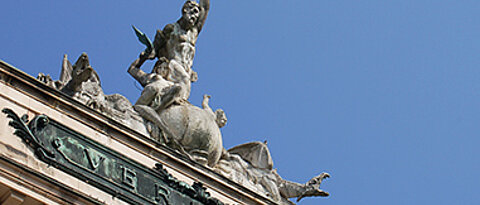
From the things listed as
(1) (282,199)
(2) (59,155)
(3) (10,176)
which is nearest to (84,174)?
(2) (59,155)

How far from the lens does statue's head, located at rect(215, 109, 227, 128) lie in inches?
971

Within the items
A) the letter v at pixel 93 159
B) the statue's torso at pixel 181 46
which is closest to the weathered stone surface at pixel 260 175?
the statue's torso at pixel 181 46

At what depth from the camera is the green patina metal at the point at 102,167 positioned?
19.7 meters

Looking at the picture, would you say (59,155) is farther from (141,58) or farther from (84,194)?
(141,58)

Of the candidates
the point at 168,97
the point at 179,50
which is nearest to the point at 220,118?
the point at 168,97

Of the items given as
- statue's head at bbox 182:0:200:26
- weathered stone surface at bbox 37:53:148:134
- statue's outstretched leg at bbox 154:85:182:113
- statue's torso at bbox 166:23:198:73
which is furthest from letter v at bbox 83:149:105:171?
statue's head at bbox 182:0:200:26

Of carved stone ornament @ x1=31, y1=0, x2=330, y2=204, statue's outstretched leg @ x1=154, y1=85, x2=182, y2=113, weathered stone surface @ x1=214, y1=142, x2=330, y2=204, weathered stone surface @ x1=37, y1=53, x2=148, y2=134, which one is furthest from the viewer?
weathered stone surface @ x1=214, y1=142, x2=330, y2=204

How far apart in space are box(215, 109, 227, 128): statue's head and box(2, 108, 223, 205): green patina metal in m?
3.06

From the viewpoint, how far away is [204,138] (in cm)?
2327

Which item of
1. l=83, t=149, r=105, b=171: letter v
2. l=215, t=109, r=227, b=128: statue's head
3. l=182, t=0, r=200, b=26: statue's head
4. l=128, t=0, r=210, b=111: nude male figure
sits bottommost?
l=83, t=149, r=105, b=171: letter v

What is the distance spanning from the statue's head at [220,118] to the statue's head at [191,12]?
8.60 feet

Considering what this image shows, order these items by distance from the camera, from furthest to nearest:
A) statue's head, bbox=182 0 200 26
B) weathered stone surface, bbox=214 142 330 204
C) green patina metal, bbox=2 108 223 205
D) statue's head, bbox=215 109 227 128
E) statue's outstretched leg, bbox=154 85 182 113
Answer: statue's head, bbox=182 0 200 26
statue's head, bbox=215 109 227 128
weathered stone surface, bbox=214 142 330 204
statue's outstretched leg, bbox=154 85 182 113
green patina metal, bbox=2 108 223 205

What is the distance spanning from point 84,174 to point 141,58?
5.98 m

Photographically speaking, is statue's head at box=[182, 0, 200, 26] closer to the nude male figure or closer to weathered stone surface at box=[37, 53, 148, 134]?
the nude male figure
